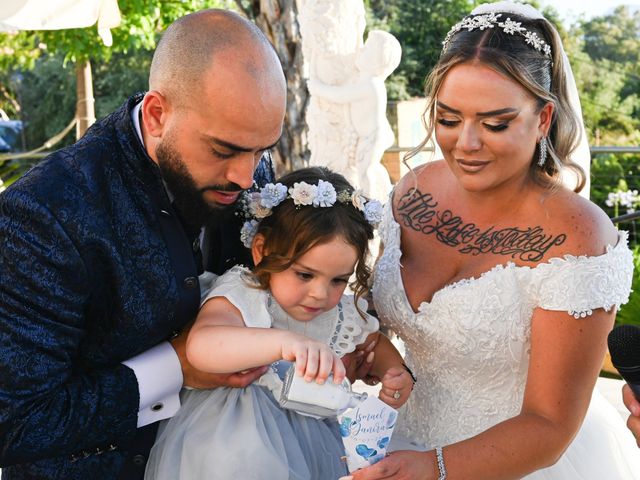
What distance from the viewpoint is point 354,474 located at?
2.21m

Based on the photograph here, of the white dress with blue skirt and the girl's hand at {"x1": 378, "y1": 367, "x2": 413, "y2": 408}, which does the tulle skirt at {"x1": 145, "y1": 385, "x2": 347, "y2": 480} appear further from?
the girl's hand at {"x1": 378, "y1": 367, "x2": 413, "y2": 408}

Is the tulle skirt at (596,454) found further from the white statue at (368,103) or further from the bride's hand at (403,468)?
the white statue at (368,103)

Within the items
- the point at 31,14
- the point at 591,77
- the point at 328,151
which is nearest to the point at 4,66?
the point at 328,151

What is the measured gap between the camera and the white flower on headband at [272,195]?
9.50ft

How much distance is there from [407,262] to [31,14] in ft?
→ 13.2

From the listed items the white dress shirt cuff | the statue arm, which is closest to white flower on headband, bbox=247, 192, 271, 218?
the white dress shirt cuff

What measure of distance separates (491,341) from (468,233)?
409 millimetres

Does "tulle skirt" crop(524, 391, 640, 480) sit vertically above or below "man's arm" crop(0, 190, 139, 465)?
below

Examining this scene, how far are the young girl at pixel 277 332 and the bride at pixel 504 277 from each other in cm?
28

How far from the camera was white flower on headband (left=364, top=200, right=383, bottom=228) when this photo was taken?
2.94 metres

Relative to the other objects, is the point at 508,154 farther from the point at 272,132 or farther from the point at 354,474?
the point at 354,474

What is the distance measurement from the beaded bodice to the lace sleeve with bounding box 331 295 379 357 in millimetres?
198

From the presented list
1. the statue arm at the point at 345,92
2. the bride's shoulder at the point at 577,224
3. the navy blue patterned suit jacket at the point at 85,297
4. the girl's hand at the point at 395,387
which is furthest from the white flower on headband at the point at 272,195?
the statue arm at the point at 345,92

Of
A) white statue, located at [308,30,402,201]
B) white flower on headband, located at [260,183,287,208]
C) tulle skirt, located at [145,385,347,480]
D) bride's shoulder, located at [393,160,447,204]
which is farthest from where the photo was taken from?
white statue, located at [308,30,402,201]
